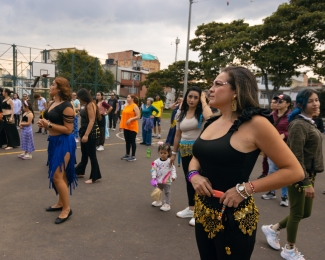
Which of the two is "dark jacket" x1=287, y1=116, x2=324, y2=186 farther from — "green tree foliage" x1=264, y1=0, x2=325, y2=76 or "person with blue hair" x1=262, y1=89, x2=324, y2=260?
"green tree foliage" x1=264, y1=0, x2=325, y2=76

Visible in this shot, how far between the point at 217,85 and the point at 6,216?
11.9ft

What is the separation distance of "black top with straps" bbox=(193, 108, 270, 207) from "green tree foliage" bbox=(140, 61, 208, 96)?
117ft

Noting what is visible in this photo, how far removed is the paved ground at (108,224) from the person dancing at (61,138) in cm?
45

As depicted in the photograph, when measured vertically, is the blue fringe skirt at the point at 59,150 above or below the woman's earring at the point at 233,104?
below

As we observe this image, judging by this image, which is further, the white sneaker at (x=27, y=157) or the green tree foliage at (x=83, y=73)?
the green tree foliage at (x=83, y=73)

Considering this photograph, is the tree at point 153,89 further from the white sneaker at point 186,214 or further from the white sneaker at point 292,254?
the white sneaker at point 292,254

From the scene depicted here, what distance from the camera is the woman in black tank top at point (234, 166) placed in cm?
168

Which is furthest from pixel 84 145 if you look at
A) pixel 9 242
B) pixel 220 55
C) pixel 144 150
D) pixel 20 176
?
pixel 220 55

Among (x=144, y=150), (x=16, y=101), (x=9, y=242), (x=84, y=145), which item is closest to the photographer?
(x=9, y=242)

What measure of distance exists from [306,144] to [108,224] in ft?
8.81

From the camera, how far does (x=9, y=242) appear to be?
3.28m

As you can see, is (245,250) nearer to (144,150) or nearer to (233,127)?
(233,127)

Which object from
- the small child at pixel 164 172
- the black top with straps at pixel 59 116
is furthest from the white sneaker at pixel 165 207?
the black top with straps at pixel 59 116

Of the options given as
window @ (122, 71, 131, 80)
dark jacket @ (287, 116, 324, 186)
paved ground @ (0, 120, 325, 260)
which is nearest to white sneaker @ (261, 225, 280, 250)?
paved ground @ (0, 120, 325, 260)
